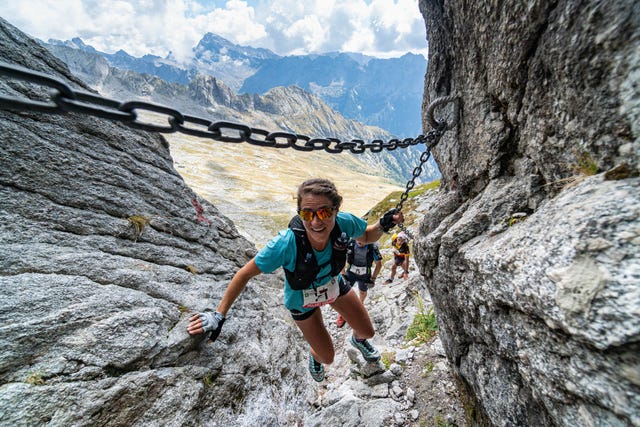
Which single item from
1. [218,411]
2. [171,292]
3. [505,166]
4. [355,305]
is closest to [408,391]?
[355,305]

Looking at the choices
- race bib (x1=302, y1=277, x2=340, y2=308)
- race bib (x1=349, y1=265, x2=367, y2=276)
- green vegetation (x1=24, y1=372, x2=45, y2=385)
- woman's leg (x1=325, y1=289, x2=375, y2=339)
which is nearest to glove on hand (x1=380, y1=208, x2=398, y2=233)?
race bib (x1=302, y1=277, x2=340, y2=308)

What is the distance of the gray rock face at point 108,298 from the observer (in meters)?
4.21

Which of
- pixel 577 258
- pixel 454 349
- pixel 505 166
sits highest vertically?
pixel 505 166

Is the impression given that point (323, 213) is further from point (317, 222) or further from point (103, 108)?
point (103, 108)

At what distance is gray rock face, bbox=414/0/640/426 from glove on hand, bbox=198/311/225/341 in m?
4.06

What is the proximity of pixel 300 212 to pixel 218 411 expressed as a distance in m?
3.95

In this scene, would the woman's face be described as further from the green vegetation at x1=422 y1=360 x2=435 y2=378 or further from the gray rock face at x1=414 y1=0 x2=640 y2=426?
the green vegetation at x1=422 y1=360 x2=435 y2=378

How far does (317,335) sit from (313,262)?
1.93 meters

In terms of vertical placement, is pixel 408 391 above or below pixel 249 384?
below

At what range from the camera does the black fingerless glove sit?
5.55 meters

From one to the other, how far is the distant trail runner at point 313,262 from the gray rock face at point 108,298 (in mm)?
921

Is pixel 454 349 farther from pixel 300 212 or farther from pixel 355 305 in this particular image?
pixel 300 212

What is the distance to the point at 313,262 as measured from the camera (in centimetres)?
513

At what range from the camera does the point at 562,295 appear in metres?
2.29
